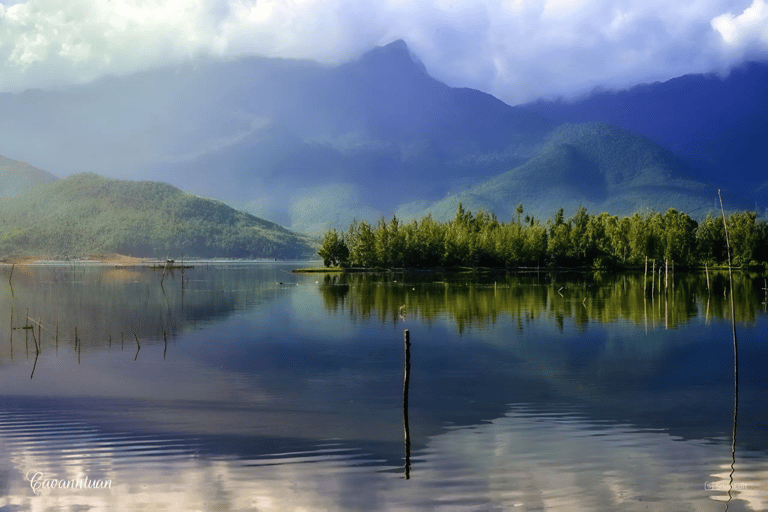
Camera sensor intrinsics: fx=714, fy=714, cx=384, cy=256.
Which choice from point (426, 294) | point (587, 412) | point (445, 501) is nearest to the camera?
point (445, 501)

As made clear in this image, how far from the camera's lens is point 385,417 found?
24234mm

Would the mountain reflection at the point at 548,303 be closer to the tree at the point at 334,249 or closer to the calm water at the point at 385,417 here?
the calm water at the point at 385,417

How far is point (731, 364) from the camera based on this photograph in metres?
34.9

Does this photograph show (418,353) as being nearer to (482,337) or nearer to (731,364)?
(482,337)

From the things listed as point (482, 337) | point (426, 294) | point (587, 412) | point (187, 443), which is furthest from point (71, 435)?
point (426, 294)

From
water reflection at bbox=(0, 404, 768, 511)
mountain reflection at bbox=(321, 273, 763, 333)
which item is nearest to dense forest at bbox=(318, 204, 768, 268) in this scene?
mountain reflection at bbox=(321, 273, 763, 333)

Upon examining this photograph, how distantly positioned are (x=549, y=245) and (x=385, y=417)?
149276 mm

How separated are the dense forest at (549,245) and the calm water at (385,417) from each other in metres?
112

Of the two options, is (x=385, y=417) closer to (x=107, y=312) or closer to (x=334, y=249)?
(x=107, y=312)

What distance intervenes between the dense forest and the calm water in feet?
368

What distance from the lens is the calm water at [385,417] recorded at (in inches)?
684

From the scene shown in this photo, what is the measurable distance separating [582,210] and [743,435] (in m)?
170

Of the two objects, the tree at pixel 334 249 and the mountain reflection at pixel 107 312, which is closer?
the mountain reflection at pixel 107 312

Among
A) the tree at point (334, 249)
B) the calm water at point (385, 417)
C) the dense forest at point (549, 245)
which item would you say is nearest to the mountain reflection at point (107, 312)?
the calm water at point (385, 417)
